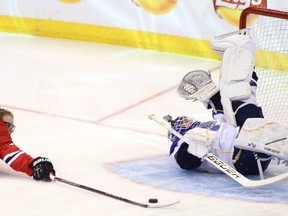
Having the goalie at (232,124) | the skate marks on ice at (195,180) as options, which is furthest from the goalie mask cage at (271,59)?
the skate marks on ice at (195,180)

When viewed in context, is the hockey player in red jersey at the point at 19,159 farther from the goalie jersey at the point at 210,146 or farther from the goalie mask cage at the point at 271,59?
the goalie mask cage at the point at 271,59

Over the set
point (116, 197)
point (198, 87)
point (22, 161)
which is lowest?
point (116, 197)

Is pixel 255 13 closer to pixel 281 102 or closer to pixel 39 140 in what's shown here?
pixel 281 102

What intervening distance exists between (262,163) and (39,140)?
1.02 meters

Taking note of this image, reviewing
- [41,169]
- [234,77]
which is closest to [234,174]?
[234,77]

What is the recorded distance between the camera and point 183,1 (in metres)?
5.80

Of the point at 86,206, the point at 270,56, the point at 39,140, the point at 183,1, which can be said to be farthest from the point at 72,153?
the point at 183,1

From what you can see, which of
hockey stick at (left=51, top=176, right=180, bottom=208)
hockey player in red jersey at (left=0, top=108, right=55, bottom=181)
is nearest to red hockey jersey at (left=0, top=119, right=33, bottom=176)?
hockey player in red jersey at (left=0, top=108, right=55, bottom=181)

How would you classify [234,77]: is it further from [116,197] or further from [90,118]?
[90,118]

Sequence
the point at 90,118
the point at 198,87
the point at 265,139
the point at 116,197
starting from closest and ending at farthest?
the point at 116,197, the point at 265,139, the point at 198,87, the point at 90,118

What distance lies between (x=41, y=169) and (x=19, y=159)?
10 centimetres

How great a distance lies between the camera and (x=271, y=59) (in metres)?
4.61

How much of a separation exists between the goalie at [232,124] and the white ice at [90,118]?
5.3 inches

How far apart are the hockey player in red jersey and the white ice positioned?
40 mm
